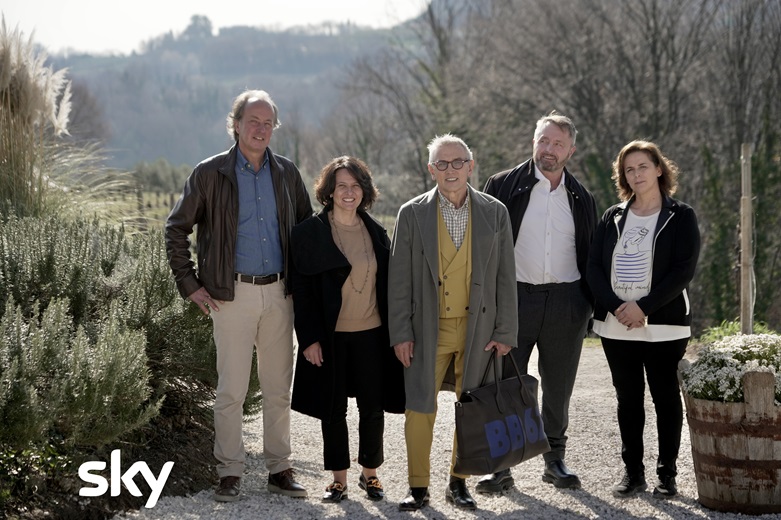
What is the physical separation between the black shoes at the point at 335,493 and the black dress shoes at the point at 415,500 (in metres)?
0.35

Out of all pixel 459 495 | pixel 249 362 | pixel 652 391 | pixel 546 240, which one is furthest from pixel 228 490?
pixel 652 391

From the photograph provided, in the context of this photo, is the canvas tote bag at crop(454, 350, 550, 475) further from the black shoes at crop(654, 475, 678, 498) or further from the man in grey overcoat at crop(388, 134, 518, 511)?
the black shoes at crop(654, 475, 678, 498)

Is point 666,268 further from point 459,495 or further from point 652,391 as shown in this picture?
point 459,495

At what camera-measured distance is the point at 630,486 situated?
15.8 feet

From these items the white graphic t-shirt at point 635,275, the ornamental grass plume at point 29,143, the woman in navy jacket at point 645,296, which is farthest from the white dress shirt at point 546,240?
the ornamental grass plume at point 29,143

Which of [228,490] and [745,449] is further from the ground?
[745,449]

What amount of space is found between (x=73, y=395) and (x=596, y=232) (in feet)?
9.16

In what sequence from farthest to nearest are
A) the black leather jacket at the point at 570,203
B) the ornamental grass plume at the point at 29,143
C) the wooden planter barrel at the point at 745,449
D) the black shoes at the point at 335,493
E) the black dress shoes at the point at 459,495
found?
the ornamental grass plume at the point at 29,143
the black leather jacket at the point at 570,203
the black shoes at the point at 335,493
the black dress shoes at the point at 459,495
the wooden planter barrel at the point at 745,449

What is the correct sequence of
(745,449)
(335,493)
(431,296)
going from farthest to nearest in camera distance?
(335,493), (431,296), (745,449)

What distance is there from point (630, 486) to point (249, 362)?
214 centimetres

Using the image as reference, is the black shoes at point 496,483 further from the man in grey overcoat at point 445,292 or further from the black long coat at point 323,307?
the black long coat at point 323,307

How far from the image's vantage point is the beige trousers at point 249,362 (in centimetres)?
464

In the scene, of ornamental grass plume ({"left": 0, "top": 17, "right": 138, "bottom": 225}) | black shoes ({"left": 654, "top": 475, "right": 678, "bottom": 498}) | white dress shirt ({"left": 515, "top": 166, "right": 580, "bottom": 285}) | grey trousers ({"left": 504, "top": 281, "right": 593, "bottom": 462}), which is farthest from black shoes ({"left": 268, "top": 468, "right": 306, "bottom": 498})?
ornamental grass plume ({"left": 0, "top": 17, "right": 138, "bottom": 225})

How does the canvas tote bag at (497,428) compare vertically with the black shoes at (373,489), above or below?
above
